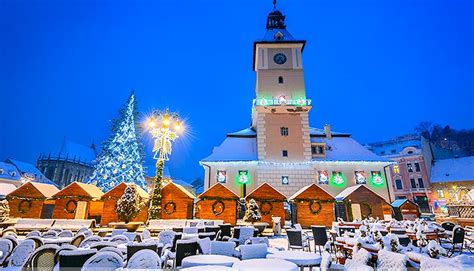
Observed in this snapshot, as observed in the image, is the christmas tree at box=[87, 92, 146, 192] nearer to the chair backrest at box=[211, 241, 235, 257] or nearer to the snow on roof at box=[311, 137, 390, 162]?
the snow on roof at box=[311, 137, 390, 162]

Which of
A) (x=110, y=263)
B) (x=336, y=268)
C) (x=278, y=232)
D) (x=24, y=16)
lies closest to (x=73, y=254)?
(x=110, y=263)

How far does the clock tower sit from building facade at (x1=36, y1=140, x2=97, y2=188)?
52751mm

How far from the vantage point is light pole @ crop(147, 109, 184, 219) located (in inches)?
604

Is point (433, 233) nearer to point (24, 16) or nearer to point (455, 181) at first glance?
point (455, 181)

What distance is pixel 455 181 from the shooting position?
3709 cm

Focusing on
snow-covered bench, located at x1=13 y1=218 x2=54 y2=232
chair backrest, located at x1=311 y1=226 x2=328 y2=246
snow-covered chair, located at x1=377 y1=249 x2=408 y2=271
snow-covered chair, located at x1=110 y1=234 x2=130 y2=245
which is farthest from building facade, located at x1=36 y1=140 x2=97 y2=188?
snow-covered chair, located at x1=377 y1=249 x2=408 y2=271

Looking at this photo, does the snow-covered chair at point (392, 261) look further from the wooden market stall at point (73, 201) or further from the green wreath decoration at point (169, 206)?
the wooden market stall at point (73, 201)

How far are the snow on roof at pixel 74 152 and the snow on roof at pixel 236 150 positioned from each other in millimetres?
53227

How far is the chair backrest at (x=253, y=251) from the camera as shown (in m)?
5.56

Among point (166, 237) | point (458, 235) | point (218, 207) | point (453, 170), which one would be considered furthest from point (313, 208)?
point (453, 170)

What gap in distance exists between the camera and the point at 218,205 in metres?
20.2

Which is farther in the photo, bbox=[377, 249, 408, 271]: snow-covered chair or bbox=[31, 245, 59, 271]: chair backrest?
bbox=[31, 245, 59, 271]: chair backrest

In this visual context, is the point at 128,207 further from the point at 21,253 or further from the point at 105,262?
the point at 105,262

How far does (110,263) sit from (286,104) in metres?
27.9
